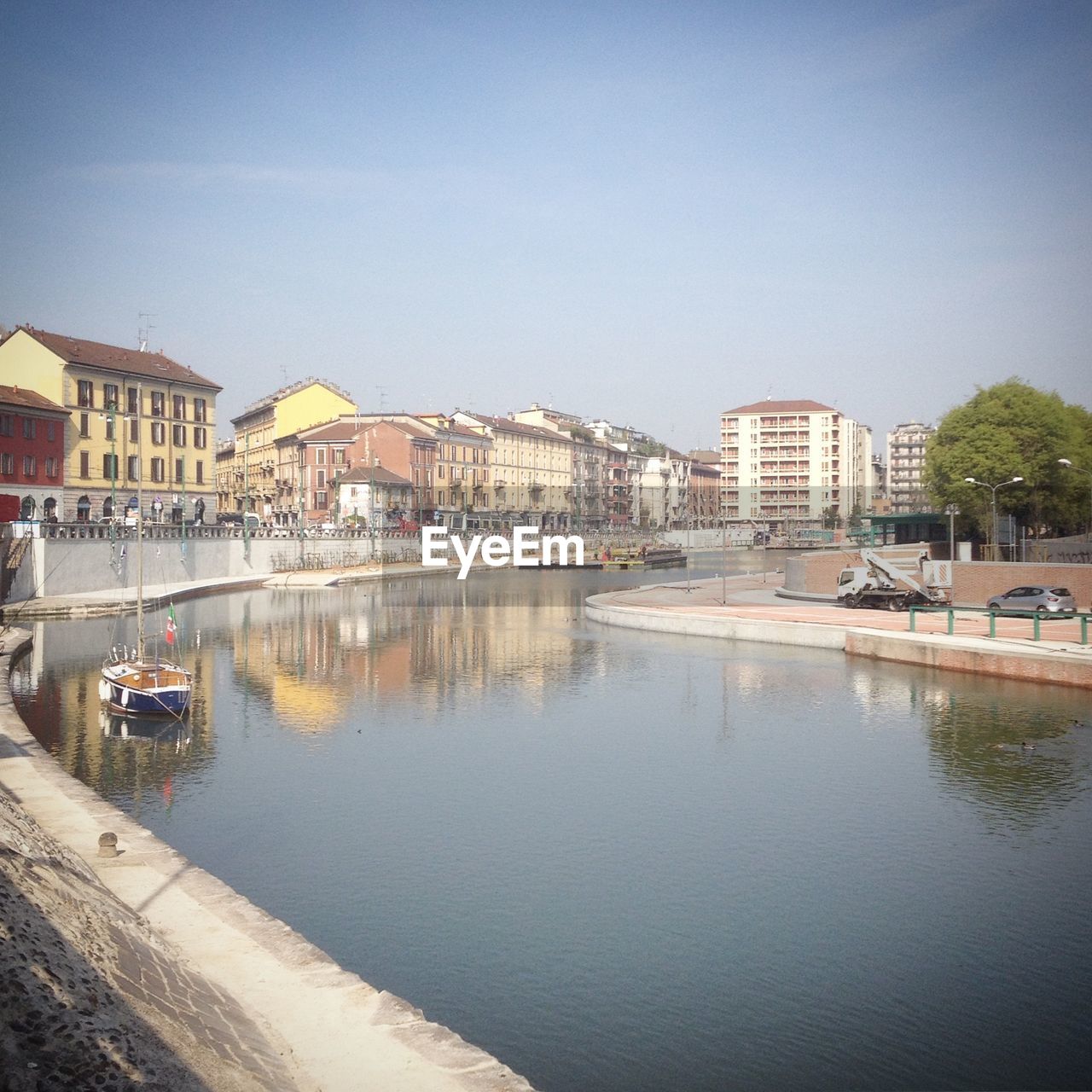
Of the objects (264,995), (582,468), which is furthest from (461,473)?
(264,995)

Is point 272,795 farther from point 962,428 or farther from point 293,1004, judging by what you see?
point 962,428

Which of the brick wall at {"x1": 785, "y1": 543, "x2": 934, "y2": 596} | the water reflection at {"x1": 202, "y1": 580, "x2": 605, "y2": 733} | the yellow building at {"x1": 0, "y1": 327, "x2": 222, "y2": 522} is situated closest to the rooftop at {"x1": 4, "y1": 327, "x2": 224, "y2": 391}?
the yellow building at {"x1": 0, "y1": 327, "x2": 222, "y2": 522}

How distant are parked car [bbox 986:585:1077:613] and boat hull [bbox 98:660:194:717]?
36.1m

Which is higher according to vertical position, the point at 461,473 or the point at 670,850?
the point at 461,473

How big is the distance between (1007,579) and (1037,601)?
4.48 m

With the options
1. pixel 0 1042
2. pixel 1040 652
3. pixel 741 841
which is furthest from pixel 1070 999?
pixel 1040 652

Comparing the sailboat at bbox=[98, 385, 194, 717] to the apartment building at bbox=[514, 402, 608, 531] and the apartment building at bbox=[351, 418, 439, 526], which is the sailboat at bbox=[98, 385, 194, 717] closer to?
the apartment building at bbox=[351, 418, 439, 526]

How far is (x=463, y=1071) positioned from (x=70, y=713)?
28217 mm

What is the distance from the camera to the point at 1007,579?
5525cm

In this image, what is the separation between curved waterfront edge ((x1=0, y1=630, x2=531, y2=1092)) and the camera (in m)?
11.1

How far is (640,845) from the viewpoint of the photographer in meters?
21.9

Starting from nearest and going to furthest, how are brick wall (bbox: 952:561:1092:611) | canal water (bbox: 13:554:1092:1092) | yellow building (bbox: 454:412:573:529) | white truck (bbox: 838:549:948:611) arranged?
canal water (bbox: 13:554:1092:1092), brick wall (bbox: 952:561:1092:611), white truck (bbox: 838:549:948:611), yellow building (bbox: 454:412:573:529)

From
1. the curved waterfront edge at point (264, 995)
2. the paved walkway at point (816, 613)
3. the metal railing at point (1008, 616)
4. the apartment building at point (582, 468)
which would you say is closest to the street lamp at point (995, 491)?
the paved walkway at point (816, 613)

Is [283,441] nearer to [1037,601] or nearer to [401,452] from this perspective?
[401,452]
